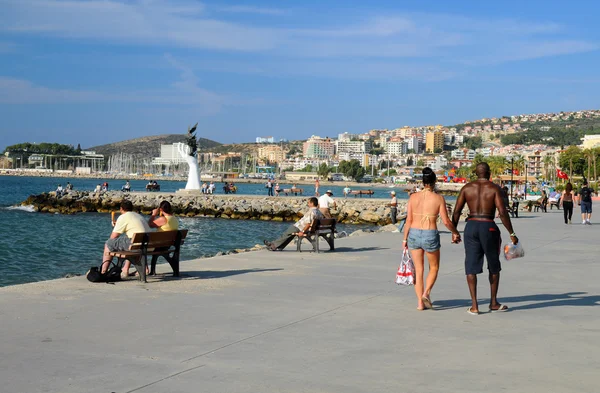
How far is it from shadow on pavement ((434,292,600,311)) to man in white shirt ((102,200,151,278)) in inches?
166

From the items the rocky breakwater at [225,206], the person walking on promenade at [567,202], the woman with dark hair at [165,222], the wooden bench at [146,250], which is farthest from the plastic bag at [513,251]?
the rocky breakwater at [225,206]

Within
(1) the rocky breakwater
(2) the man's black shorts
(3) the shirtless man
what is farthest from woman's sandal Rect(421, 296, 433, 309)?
(1) the rocky breakwater

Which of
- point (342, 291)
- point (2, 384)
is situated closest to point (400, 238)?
point (342, 291)

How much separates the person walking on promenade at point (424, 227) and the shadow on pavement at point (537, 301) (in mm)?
488

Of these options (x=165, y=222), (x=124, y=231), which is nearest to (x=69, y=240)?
(x=165, y=222)

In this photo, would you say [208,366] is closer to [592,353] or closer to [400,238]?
[592,353]

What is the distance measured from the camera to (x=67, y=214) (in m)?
49.5

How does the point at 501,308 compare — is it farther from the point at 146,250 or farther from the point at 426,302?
the point at 146,250

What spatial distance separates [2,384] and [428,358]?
319 centimetres

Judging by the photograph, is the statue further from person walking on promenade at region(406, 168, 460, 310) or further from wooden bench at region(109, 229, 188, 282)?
person walking on promenade at region(406, 168, 460, 310)

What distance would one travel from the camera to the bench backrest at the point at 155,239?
10.2 meters

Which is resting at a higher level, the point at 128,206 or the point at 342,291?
the point at 128,206

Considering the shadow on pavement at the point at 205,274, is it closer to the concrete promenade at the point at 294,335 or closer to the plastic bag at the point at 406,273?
the concrete promenade at the point at 294,335

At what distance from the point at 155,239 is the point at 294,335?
4.07m
